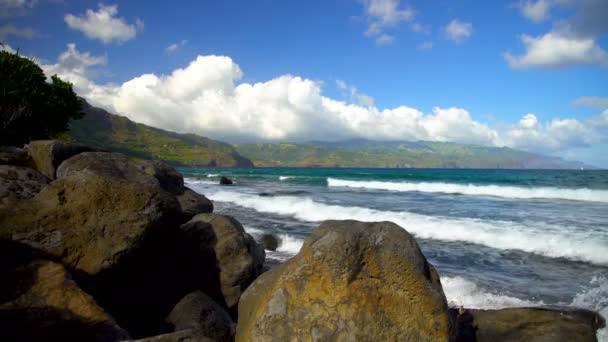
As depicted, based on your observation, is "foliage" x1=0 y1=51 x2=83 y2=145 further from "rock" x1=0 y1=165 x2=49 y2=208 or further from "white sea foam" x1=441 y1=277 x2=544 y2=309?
"white sea foam" x1=441 y1=277 x2=544 y2=309

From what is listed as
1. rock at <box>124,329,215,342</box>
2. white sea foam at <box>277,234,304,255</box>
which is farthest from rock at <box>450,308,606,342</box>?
white sea foam at <box>277,234,304,255</box>

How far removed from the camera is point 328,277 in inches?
157

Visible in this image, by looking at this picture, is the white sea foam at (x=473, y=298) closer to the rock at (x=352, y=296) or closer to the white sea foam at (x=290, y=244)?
the rock at (x=352, y=296)

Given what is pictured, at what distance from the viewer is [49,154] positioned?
7949 millimetres

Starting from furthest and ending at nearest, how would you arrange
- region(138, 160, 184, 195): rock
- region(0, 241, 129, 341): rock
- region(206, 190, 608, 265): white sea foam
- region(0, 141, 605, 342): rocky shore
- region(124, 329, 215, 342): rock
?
region(206, 190, 608, 265): white sea foam < region(138, 160, 184, 195): rock < region(0, 141, 605, 342): rocky shore < region(0, 241, 129, 341): rock < region(124, 329, 215, 342): rock

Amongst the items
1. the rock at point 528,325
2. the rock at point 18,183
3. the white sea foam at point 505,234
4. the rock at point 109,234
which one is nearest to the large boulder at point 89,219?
the rock at point 109,234

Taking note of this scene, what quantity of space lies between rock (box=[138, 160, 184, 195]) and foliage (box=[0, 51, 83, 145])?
22.1ft

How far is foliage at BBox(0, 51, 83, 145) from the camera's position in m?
13.4

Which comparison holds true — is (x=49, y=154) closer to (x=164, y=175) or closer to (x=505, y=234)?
(x=164, y=175)

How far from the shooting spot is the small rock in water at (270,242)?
12718 millimetres

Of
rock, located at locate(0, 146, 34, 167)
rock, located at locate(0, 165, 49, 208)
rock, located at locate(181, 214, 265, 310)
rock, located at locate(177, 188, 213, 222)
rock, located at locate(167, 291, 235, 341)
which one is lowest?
rock, located at locate(167, 291, 235, 341)

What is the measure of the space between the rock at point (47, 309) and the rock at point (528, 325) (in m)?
4.81

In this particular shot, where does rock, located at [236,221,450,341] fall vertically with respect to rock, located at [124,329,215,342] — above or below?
above

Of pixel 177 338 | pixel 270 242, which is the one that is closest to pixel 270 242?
pixel 270 242
